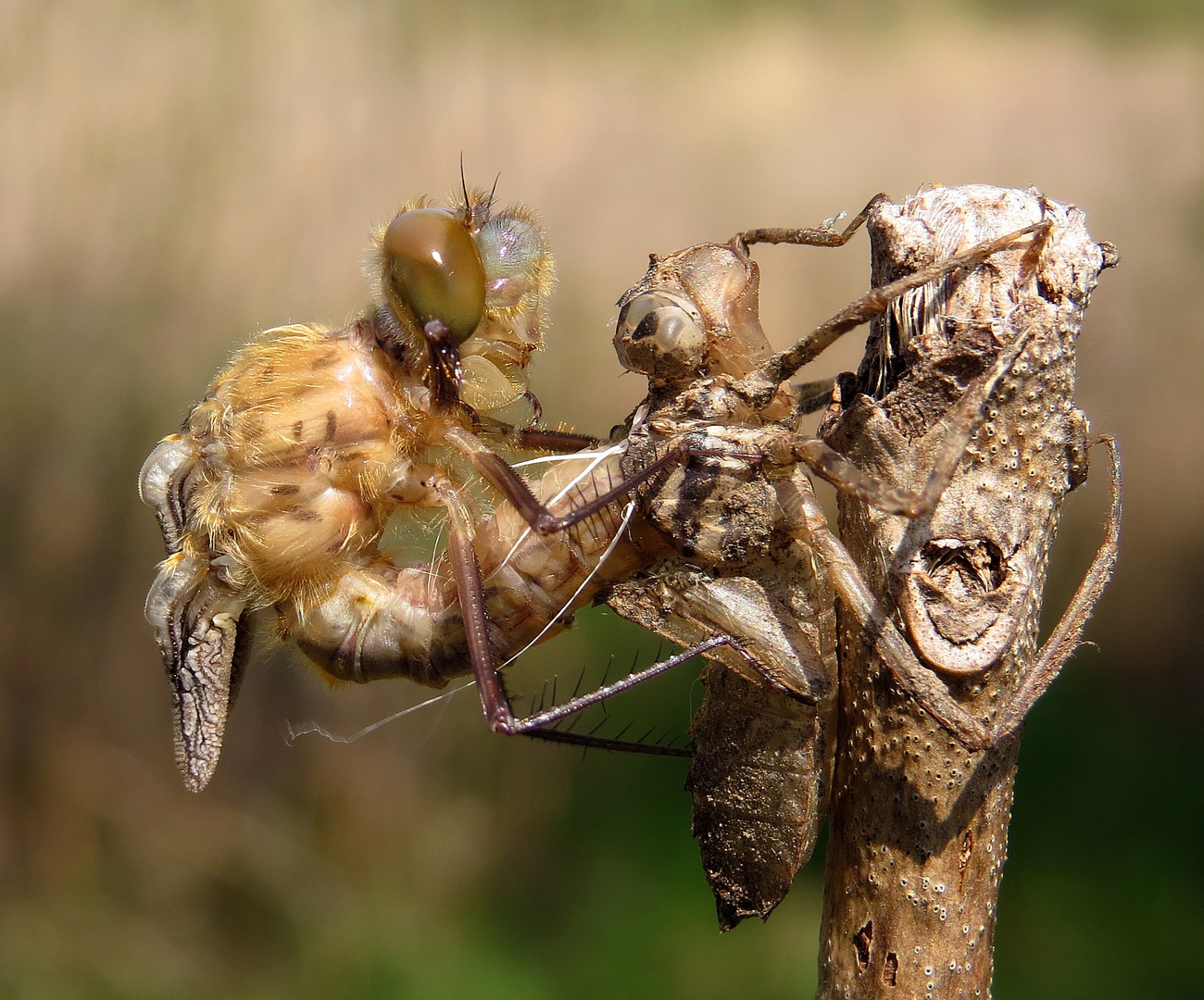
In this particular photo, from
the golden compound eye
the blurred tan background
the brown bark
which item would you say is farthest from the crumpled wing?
the blurred tan background

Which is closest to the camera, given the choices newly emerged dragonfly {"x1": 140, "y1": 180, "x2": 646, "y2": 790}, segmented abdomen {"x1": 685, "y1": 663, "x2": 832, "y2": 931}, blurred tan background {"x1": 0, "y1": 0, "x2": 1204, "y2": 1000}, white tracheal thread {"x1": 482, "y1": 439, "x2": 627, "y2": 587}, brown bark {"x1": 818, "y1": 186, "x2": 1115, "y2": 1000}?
brown bark {"x1": 818, "y1": 186, "x2": 1115, "y2": 1000}

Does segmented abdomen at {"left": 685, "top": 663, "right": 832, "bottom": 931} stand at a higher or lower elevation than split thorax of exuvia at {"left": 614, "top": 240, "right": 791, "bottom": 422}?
lower

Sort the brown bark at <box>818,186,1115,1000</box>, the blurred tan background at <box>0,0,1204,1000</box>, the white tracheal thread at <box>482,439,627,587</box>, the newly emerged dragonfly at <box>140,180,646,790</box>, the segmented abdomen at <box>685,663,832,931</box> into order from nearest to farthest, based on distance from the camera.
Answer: the brown bark at <box>818,186,1115,1000</box>
the segmented abdomen at <box>685,663,832,931</box>
the white tracheal thread at <box>482,439,627,587</box>
the newly emerged dragonfly at <box>140,180,646,790</box>
the blurred tan background at <box>0,0,1204,1000</box>

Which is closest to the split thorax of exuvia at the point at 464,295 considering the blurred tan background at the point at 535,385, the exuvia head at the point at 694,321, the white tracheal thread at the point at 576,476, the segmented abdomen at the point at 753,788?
the white tracheal thread at the point at 576,476

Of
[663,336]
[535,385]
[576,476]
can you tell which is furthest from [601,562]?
[535,385]

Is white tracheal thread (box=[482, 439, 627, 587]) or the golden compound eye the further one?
the golden compound eye

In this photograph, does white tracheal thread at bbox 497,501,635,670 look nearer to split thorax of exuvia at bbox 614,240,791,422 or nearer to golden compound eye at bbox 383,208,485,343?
split thorax of exuvia at bbox 614,240,791,422

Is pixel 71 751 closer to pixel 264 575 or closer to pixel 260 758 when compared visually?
pixel 260 758

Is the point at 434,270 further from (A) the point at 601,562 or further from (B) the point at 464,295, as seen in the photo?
(A) the point at 601,562
